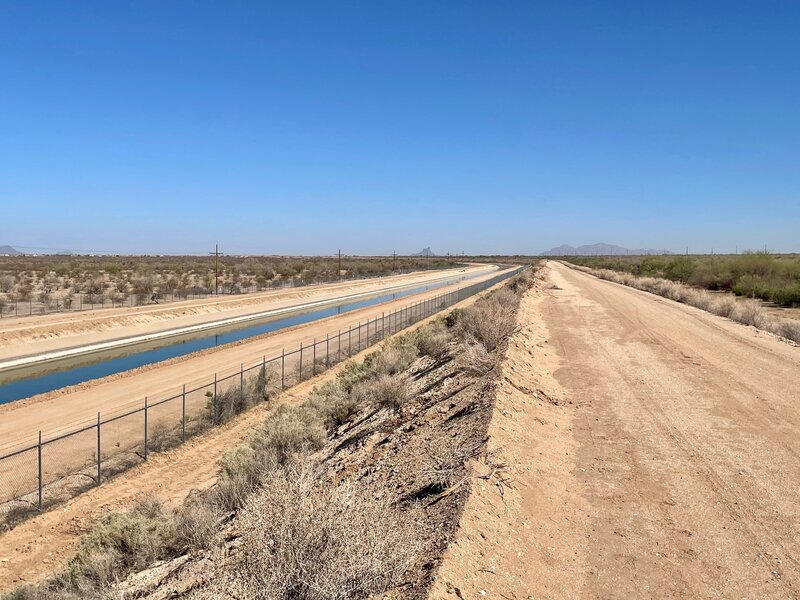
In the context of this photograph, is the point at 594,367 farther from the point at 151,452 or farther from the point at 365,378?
the point at 151,452

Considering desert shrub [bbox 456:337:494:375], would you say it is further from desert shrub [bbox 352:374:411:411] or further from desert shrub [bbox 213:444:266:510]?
desert shrub [bbox 213:444:266:510]

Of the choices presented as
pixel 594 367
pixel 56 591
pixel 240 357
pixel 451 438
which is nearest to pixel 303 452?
pixel 451 438

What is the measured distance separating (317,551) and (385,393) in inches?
426

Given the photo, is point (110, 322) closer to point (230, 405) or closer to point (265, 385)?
point (265, 385)

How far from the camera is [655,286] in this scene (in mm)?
59312

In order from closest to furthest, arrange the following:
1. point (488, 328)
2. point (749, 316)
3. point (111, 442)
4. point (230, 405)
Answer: point (111, 442) < point (230, 405) < point (488, 328) < point (749, 316)

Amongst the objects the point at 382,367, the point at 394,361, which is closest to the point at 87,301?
the point at 394,361

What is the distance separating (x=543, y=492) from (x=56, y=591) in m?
7.39

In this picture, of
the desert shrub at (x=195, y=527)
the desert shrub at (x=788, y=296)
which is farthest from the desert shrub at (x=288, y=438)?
the desert shrub at (x=788, y=296)

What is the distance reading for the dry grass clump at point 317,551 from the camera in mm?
4758

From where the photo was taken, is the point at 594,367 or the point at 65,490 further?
the point at 594,367

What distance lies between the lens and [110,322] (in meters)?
42.1

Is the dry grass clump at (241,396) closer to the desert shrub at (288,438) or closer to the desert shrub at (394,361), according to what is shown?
the desert shrub at (394,361)

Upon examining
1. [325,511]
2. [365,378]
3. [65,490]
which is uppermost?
[325,511]
